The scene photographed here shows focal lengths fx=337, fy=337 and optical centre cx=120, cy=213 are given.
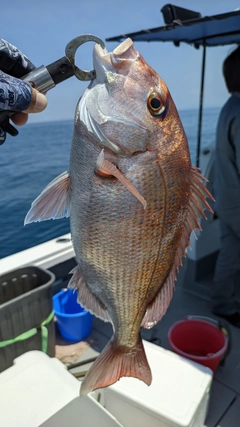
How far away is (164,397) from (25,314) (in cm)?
109

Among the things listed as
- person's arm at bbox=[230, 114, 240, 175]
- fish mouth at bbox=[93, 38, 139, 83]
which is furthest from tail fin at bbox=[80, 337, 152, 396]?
person's arm at bbox=[230, 114, 240, 175]

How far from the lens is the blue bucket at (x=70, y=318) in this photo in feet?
9.55

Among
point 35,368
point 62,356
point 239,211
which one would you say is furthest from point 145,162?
point 62,356

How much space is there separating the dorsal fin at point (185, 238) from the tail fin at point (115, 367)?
0.40 ft

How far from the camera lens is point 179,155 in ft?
3.35

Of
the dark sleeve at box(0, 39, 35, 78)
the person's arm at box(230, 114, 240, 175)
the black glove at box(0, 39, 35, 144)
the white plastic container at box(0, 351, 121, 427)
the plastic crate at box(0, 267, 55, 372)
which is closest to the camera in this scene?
the black glove at box(0, 39, 35, 144)

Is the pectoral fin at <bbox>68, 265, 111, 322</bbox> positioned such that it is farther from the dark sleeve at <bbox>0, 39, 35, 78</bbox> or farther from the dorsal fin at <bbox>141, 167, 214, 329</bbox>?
the dark sleeve at <bbox>0, 39, 35, 78</bbox>

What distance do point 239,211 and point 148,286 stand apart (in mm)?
2038

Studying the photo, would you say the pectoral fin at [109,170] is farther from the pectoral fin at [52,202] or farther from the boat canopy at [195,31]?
the boat canopy at [195,31]

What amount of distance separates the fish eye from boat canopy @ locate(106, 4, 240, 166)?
1.70 m

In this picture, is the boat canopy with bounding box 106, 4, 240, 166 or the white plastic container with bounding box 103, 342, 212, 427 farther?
the boat canopy with bounding box 106, 4, 240, 166

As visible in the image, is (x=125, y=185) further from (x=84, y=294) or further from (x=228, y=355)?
(x=228, y=355)

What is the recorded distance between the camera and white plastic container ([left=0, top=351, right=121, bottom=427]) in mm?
1563

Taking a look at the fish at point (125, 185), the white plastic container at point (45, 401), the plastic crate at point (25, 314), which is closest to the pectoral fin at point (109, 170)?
the fish at point (125, 185)
